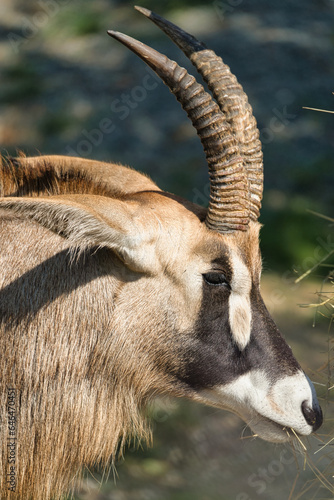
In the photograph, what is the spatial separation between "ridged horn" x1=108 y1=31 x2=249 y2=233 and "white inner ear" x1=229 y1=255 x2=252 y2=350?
240 mm

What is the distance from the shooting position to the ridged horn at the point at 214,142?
362 centimetres

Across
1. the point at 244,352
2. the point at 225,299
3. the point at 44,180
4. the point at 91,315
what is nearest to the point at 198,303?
the point at 225,299

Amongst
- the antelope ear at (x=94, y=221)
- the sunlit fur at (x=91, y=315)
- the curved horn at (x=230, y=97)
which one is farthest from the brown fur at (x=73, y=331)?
the curved horn at (x=230, y=97)

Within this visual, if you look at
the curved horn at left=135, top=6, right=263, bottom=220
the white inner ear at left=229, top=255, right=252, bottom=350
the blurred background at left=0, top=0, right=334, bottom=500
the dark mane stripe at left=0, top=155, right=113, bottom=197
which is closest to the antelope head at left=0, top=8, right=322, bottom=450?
the white inner ear at left=229, top=255, right=252, bottom=350

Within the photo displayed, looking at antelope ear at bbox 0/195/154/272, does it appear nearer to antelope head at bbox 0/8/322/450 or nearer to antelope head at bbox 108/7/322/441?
antelope head at bbox 0/8/322/450

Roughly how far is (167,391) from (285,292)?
4059mm

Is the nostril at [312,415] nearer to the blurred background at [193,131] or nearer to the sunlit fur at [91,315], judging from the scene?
the sunlit fur at [91,315]

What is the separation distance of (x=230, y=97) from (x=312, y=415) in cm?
193

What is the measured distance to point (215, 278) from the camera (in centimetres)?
363

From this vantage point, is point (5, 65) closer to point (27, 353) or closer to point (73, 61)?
point (73, 61)

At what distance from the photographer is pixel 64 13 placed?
11.7 meters

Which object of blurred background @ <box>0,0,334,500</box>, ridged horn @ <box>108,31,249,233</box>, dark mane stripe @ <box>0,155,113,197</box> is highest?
ridged horn @ <box>108,31,249,233</box>

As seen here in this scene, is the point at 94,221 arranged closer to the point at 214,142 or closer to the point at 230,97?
the point at 214,142

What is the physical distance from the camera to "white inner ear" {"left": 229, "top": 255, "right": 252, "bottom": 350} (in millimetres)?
3656
